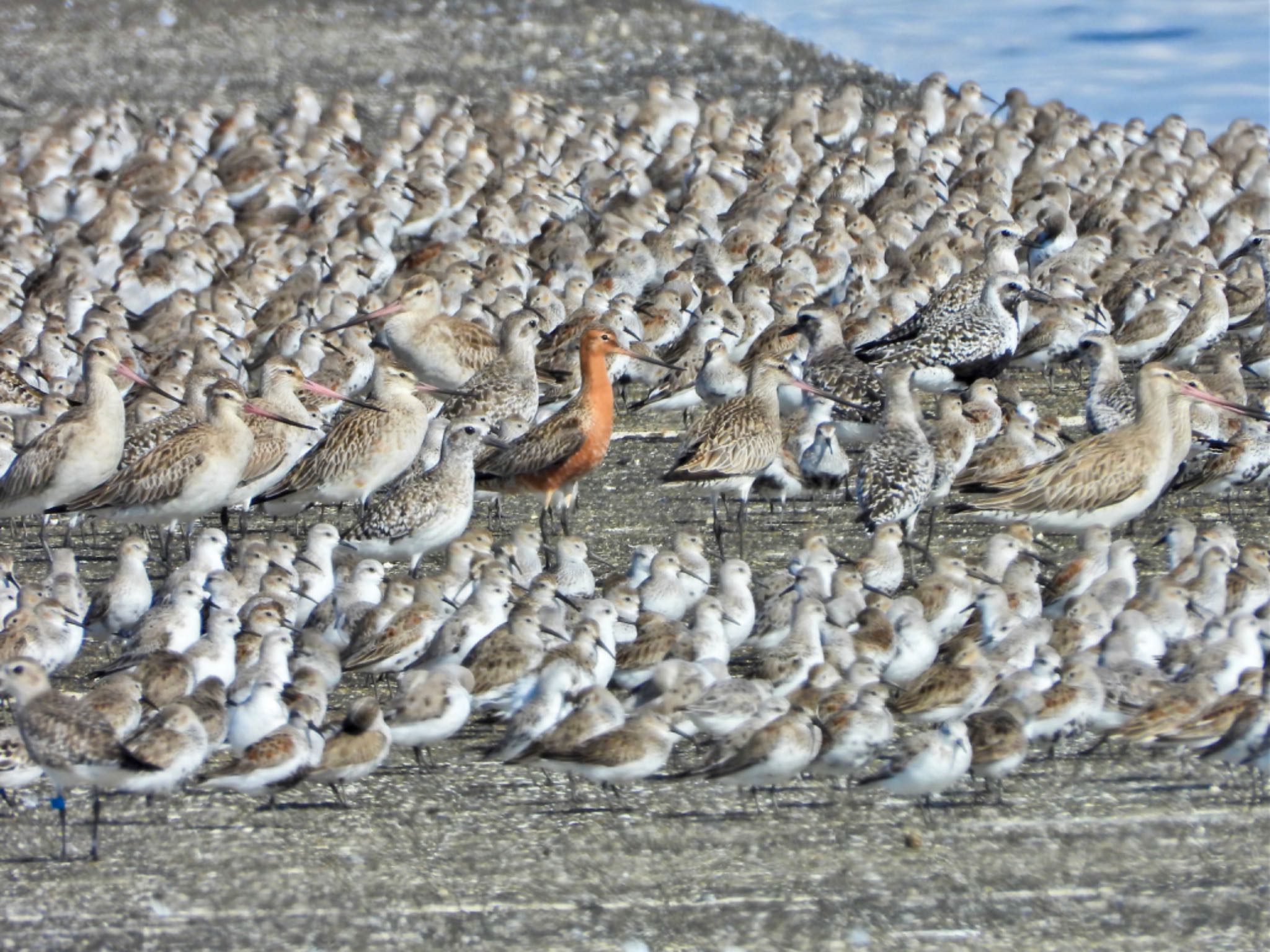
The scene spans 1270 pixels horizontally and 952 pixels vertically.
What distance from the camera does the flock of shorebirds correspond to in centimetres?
833

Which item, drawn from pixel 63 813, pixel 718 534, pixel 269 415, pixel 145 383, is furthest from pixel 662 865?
pixel 145 383

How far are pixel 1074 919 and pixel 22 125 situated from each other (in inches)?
1008

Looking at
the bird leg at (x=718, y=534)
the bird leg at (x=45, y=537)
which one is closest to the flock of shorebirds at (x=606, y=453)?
the bird leg at (x=718, y=534)

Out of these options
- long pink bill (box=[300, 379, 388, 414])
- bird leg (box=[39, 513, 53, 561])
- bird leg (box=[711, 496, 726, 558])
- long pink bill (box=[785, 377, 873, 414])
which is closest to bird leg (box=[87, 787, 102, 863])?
bird leg (box=[39, 513, 53, 561])

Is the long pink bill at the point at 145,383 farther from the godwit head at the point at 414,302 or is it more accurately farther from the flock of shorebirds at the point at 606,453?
the godwit head at the point at 414,302

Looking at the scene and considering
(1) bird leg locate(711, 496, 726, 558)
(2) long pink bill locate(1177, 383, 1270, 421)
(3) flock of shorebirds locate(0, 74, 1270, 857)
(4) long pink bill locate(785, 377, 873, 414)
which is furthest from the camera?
(4) long pink bill locate(785, 377, 873, 414)

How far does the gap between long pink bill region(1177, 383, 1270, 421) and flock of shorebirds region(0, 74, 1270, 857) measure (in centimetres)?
5

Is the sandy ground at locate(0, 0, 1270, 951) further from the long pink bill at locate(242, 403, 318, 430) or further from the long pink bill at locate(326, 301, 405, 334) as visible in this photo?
the long pink bill at locate(326, 301, 405, 334)

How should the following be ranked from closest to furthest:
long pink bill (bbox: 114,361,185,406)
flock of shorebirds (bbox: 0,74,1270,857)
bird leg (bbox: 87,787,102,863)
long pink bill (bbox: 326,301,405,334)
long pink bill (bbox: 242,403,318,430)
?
bird leg (bbox: 87,787,102,863)
flock of shorebirds (bbox: 0,74,1270,857)
long pink bill (bbox: 242,403,318,430)
long pink bill (bbox: 114,361,185,406)
long pink bill (bbox: 326,301,405,334)

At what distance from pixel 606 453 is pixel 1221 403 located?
3.91 metres

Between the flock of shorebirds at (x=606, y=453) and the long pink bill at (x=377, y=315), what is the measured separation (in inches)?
1.2

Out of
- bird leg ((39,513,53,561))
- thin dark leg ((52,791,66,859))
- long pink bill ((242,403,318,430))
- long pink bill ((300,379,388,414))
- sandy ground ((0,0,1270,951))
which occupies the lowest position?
sandy ground ((0,0,1270,951))

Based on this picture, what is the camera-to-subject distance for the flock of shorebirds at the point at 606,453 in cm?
833

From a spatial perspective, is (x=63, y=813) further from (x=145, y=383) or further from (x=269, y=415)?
(x=145, y=383)
